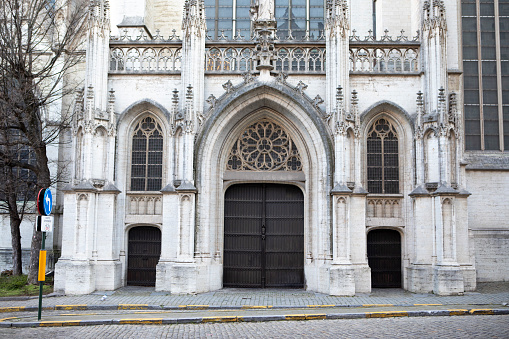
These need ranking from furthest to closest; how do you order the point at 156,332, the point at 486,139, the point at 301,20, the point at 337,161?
1. the point at 301,20
2. the point at 486,139
3. the point at 337,161
4. the point at 156,332

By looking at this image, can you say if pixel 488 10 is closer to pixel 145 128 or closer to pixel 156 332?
pixel 145 128

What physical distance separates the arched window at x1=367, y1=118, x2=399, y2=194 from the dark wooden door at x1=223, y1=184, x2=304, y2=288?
8.79 ft

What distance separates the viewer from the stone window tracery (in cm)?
1900

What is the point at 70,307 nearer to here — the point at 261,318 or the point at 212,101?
the point at 261,318

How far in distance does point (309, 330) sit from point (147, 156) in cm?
977

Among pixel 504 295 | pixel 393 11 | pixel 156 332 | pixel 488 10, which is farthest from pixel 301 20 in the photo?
pixel 156 332

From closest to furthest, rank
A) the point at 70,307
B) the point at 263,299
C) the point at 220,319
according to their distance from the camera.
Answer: the point at 220,319
the point at 70,307
the point at 263,299

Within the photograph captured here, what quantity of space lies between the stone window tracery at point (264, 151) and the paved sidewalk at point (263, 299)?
14.3 ft

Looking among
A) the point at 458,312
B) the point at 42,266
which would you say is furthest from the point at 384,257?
the point at 42,266

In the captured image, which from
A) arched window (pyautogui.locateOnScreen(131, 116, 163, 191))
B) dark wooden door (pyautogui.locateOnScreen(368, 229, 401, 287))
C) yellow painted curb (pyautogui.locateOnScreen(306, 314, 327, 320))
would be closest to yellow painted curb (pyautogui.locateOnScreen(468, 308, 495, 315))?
yellow painted curb (pyautogui.locateOnScreen(306, 314, 327, 320))

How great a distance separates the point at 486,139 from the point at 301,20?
894 centimetres

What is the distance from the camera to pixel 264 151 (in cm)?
1908

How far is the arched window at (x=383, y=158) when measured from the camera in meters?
18.7

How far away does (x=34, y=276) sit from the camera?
1788cm
